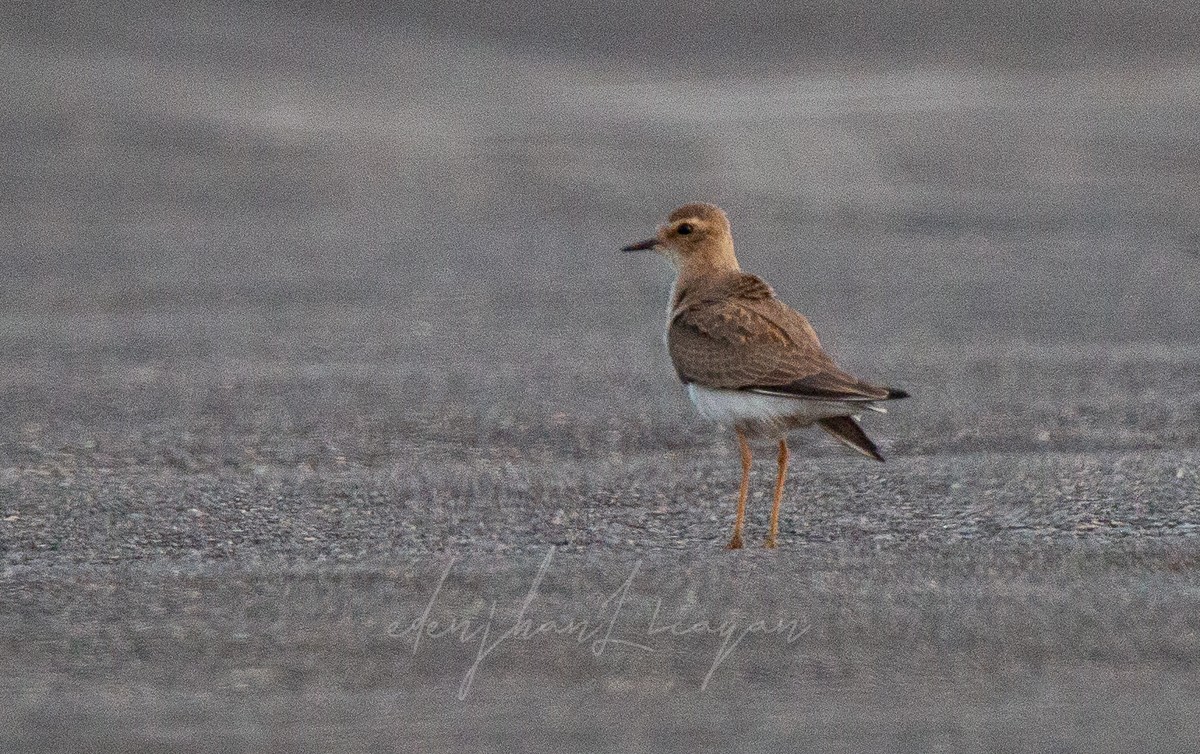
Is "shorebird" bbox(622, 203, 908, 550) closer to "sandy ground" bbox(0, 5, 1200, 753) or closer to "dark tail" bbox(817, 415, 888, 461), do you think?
"dark tail" bbox(817, 415, 888, 461)

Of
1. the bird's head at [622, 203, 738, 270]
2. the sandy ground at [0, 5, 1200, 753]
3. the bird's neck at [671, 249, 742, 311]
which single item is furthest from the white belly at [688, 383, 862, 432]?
the bird's head at [622, 203, 738, 270]

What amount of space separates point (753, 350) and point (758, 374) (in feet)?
0.48

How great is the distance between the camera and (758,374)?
8211 millimetres

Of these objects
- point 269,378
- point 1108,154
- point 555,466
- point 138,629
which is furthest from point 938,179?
point 138,629

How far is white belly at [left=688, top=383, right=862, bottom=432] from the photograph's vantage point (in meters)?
8.12

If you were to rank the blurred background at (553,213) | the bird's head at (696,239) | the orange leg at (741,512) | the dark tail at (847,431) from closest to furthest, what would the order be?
the orange leg at (741,512)
the dark tail at (847,431)
the bird's head at (696,239)
the blurred background at (553,213)

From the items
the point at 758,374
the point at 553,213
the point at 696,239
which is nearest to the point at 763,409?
the point at 758,374

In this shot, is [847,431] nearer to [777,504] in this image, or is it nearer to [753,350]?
[777,504]

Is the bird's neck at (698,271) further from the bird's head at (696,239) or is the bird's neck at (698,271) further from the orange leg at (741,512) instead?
A: the orange leg at (741,512)

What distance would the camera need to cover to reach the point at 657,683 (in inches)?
245

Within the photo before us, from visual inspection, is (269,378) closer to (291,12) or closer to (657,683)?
(657,683)

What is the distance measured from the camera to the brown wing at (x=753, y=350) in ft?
26.5

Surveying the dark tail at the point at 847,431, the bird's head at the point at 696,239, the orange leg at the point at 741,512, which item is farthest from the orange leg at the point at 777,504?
the bird's head at the point at 696,239

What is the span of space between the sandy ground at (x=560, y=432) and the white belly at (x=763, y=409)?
444 mm
